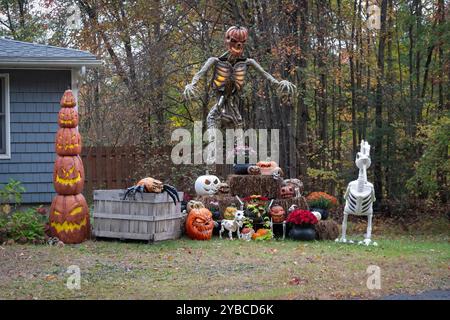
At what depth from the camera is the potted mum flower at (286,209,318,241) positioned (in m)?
12.4

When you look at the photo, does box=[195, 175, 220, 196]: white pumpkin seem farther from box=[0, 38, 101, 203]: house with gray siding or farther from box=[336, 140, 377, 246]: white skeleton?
box=[0, 38, 101, 203]: house with gray siding

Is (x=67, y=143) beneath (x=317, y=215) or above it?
above

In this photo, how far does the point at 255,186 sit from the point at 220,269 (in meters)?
4.06

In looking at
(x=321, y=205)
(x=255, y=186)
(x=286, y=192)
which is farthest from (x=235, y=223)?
(x=321, y=205)

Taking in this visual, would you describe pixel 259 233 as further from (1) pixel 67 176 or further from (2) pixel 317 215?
(1) pixel 67 176

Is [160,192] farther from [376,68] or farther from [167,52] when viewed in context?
[167,52]


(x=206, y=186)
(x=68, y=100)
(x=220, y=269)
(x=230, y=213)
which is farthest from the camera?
(x=206, y=186)

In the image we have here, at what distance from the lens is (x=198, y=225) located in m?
12.3

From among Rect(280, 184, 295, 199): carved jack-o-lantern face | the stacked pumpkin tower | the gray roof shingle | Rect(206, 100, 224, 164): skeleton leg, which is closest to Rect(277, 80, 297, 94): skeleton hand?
Rect(206, 100, 224, 164): skeleton leg

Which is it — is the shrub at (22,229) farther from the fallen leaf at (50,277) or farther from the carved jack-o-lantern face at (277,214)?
the carved jack-o-lantern face at (277,214)

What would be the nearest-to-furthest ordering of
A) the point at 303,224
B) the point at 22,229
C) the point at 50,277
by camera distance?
the point at 50,277 → the point at 22,229 → the point at 303,224
